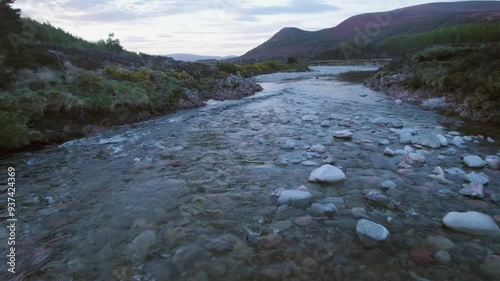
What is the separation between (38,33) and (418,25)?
120 meters

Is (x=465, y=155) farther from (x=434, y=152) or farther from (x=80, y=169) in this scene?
(x=80, y=169)

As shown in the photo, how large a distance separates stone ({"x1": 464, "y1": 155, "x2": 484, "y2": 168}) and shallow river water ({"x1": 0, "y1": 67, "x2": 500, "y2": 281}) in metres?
0.17

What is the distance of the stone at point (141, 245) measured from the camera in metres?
3.30

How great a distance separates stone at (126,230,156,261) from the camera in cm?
330

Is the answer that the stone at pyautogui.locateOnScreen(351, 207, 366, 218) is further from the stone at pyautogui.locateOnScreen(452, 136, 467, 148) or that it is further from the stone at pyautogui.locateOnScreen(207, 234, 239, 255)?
the stone at pyautogui.locateOnScreen(452, 136, 467, 148)

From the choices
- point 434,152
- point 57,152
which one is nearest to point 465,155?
point 434,152

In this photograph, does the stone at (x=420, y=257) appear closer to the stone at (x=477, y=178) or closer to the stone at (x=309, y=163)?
the stone at (x=477, y=178)

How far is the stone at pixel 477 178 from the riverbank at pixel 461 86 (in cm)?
528

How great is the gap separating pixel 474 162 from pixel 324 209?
358 centimetres

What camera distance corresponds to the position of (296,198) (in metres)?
4.32

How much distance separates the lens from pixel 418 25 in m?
102

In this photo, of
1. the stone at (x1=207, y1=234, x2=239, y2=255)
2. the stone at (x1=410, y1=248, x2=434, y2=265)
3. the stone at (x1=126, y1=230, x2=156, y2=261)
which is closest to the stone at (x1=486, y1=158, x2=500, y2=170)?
the stone at (x1=410, y1=248, x2=434, y2=265)

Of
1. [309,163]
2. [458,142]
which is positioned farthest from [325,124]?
[309,163]

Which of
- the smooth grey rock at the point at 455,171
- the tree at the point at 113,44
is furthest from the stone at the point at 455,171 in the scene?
the tree at the point at 113,44
